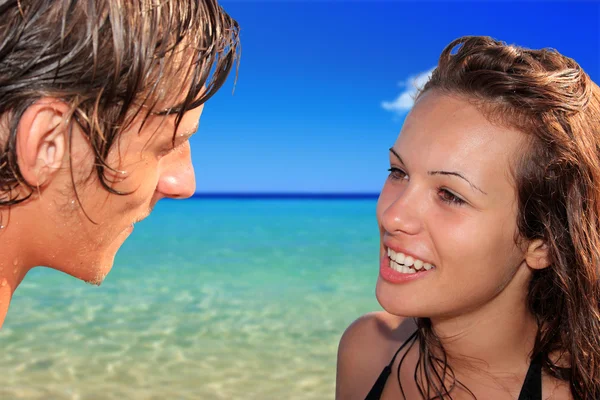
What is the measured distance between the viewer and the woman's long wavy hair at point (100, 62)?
1382 millimetres

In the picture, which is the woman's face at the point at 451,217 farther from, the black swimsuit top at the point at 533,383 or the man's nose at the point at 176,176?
the man's nose at the point at 176,176

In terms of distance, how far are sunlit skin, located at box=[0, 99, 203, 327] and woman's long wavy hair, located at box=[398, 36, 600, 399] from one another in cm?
126

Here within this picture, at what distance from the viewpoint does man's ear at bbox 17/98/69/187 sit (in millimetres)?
1404

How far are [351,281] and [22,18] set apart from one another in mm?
9475

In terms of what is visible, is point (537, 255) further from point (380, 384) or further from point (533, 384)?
point (380, 384)

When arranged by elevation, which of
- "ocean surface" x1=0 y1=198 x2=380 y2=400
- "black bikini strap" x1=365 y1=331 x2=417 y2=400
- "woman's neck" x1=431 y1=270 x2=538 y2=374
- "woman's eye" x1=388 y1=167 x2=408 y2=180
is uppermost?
"woman's eye" x1=388 y1=167 x2=408 y2=180

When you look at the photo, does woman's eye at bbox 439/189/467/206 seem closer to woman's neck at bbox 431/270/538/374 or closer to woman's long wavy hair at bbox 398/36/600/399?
woman's long wavy hair at bbox 398/36/600/399

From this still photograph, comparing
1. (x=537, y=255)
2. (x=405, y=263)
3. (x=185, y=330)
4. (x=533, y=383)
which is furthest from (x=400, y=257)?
(x=185, y=330)

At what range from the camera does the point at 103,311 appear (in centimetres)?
797

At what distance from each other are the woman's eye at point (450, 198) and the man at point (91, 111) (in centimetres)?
98

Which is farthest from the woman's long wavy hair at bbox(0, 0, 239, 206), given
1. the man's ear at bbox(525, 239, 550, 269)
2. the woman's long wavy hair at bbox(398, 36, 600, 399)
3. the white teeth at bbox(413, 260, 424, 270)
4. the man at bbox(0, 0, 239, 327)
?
the man's ear at bbox(525, 239, 550, 269)

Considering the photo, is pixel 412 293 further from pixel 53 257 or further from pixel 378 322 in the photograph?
pixel 53 257

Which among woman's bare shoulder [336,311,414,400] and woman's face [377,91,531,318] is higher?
woman's face [377,91,531,318]

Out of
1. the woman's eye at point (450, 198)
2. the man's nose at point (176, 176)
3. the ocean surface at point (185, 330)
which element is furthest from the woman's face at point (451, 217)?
the ocean surface at point (185, 330)
